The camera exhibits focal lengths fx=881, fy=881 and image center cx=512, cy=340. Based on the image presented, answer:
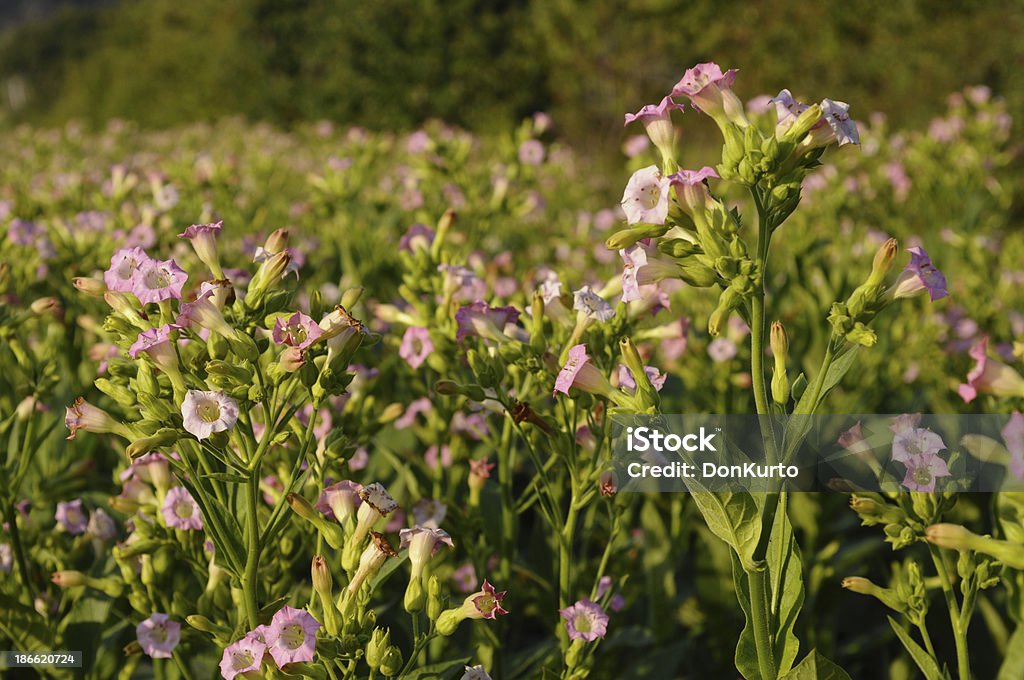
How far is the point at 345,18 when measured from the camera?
21.1 metres

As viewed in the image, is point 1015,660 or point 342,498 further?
point 1015,660

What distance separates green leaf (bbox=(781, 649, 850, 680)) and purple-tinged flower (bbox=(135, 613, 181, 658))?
3.62 ft

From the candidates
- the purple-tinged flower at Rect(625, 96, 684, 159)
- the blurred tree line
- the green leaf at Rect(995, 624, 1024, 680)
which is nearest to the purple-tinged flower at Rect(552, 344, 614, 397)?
the purple-tinged flower at Rect(625, 96, 684, 159)

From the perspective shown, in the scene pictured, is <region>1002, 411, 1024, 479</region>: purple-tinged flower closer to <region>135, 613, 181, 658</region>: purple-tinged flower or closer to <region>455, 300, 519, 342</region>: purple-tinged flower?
<region>455, 300, 519, 342</region>: purple-tinged flower

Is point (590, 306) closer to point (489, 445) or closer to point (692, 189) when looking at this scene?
point (692, 189)

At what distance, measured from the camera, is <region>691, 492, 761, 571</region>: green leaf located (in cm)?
137

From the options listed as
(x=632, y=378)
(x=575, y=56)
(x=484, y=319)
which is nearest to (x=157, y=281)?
(x=484, y=319)

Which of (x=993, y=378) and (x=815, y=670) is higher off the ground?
(x=993, y=378)

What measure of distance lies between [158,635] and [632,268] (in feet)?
3.68

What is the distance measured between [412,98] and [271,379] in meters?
19.4

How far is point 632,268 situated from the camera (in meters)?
1.54

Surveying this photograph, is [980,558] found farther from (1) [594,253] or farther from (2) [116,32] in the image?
(2) [116,32]

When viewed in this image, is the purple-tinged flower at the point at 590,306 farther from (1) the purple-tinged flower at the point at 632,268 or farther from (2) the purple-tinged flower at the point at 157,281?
(2) the purple-tinged flower at the point at 157,281

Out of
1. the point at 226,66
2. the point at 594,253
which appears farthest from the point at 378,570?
the point at 226,66
